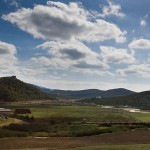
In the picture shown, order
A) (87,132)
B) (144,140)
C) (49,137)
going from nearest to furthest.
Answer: (144,140) → (49,137) → (87,132)

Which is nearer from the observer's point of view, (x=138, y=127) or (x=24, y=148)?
(x=24, y=148)

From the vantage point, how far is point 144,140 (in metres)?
65.6

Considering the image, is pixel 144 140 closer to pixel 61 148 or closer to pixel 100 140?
pixel 100 140

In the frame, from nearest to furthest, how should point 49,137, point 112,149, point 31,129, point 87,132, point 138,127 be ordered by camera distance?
point 112,149 < point 49,137 < point 87,132 < point 31,129 < point 138,127

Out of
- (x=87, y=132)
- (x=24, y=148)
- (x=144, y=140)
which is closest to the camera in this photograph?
(x=24, y=148)

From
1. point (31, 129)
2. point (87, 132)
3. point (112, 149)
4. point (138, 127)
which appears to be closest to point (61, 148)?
point (112, 149)

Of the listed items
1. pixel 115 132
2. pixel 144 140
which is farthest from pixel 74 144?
pixel 115 132

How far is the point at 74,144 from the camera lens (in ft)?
200

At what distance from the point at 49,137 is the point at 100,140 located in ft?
35.4

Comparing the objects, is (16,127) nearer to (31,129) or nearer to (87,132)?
(31,129)

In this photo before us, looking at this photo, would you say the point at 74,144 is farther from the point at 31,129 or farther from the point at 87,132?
the point at 31,129

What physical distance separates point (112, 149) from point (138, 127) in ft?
140

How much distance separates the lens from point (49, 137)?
71875 millimetres

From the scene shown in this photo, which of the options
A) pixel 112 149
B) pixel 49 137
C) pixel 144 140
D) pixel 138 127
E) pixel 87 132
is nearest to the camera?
pixel 112 149
